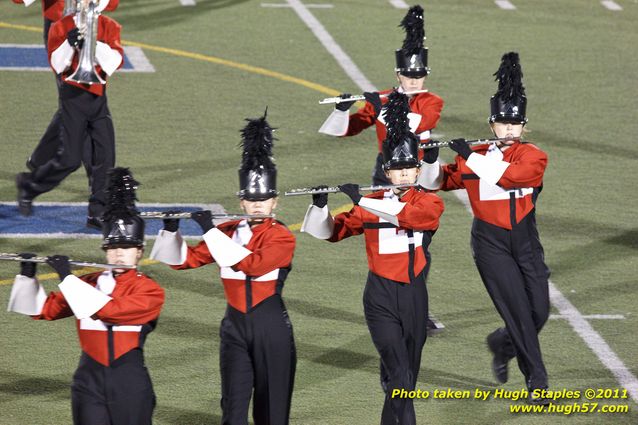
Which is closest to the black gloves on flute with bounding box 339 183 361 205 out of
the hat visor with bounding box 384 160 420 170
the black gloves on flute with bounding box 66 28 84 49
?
the hat visor with bounding box 384 160 420 170

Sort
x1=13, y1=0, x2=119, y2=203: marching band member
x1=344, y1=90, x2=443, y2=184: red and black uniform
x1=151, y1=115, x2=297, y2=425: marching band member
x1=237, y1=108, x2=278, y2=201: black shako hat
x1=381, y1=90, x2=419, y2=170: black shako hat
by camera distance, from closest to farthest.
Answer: x1=151, y1=115, x2=297, y2=425: marching band member, x1=237, y1=108, x2=278, y2=201: black shako hat, x1=381, y1=90, x2=419, y2=170: black shako hat, x1=344, y1=90, x2=443, y2=184: red and black uniform, x1=13, y1=0, x2=119, y2=203: marching band member

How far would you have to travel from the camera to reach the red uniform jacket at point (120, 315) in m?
6.87

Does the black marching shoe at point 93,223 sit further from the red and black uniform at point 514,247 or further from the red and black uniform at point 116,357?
the red and black uniform at point 116,357

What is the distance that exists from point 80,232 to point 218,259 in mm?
4332

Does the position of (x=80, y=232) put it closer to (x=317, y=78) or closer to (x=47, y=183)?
(x=47, y=183)

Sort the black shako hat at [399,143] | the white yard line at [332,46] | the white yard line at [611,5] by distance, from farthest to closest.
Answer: the white yard line at [611,5] < the white yard line at [332,46] < the black shako hat at [399,143]

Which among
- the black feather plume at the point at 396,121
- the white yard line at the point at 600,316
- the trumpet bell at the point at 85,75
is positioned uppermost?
the black feather plume at the point at 396,121

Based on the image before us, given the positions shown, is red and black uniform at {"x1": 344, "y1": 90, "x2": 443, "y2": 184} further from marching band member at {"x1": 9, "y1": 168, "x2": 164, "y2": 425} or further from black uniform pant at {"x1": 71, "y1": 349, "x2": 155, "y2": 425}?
black uniform pant at {"x1": 71, "y1": 349, "x2": 155, "y2": 425}

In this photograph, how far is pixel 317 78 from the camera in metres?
15.8

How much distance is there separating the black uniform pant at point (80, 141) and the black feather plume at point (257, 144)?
367cm

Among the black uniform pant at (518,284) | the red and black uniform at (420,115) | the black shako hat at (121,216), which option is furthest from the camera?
the red and black uniform at (420,115)

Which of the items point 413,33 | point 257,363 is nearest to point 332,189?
point 257,363

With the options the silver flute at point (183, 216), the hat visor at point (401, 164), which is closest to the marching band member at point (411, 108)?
the hat visor at point (401, 164)

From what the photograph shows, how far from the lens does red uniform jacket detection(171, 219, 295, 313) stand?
7285mm
